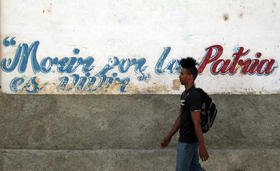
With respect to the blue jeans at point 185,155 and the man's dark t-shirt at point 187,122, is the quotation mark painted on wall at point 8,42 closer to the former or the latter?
the man's dark t-shirt at point 187,122

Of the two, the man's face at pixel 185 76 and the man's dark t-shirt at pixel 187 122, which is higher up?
the man's face at pixel 185 76

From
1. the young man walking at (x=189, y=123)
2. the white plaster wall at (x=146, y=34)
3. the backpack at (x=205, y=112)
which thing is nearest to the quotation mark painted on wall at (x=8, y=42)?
the white plaster wall at (x=146, y=34)

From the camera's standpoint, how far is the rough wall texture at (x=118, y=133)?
6.02m

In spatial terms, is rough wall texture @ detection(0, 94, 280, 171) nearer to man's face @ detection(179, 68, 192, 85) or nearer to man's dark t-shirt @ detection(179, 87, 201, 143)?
man's dark t-shirt @ detection(179, 87, 201, 143)

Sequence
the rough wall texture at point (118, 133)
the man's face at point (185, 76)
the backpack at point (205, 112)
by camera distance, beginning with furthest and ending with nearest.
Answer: the rough wall texture at point (118, 133)
the man's face at point (185, 76)
the backpack at point (205, 112)

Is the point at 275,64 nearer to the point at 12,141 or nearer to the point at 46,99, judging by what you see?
the point at 46,99

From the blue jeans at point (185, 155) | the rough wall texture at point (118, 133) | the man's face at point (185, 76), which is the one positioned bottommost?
the rough wall texture at point (118, 133)

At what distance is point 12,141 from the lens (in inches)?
240

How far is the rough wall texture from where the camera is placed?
6.02 metres

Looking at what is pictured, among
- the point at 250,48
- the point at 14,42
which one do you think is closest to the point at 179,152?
the point at 250,48

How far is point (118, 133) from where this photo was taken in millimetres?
6246

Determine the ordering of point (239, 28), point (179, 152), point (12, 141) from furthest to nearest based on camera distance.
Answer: point (239, 28)
point (12, 141)
point (179, 152)

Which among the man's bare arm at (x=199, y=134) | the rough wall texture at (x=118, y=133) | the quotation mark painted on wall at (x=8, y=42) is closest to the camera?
the man's bare arm at (x=199, y=134)

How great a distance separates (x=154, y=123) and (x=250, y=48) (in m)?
1.95
